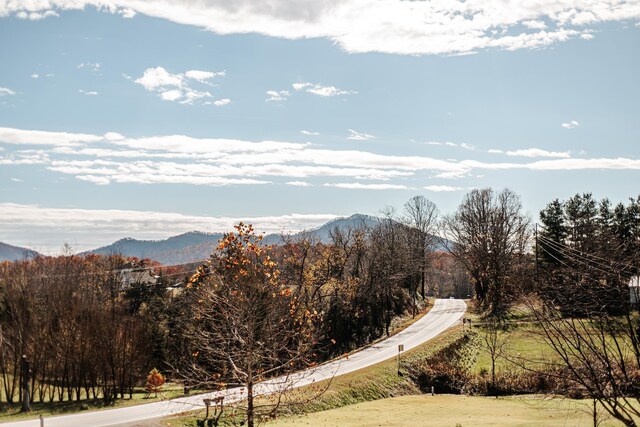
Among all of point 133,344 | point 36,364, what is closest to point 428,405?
point 133,344

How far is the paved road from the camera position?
98.9 ft

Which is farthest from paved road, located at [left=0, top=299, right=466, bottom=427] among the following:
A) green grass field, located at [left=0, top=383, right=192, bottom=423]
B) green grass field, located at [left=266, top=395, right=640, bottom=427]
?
green grass field, located at [left=266, top=395, right=640, bottom=427]

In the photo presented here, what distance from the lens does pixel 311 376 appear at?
1661 inches

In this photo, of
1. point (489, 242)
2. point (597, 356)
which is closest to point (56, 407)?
point (597, 356)

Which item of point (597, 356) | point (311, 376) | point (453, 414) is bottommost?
point (311, 376)

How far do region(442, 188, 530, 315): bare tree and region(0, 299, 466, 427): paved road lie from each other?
5.53m

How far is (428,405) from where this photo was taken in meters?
35.8

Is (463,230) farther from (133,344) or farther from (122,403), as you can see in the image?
(122,403)

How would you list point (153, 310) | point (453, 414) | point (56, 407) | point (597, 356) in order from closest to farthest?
1. point (597, 356)
2. point (453, 414)
3. point (56, 407)
4. point (153, 310)

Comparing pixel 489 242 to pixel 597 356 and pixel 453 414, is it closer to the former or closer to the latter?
pixel 453 414

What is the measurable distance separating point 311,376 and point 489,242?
40.4m

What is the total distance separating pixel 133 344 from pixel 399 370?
2177 centimetres

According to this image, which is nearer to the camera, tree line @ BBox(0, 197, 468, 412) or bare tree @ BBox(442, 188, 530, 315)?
tree line @ BBox(0, 197, 468, 412)

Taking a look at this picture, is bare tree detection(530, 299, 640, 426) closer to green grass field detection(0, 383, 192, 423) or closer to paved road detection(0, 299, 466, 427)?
paved road detection(0, 299, 466, 427)
